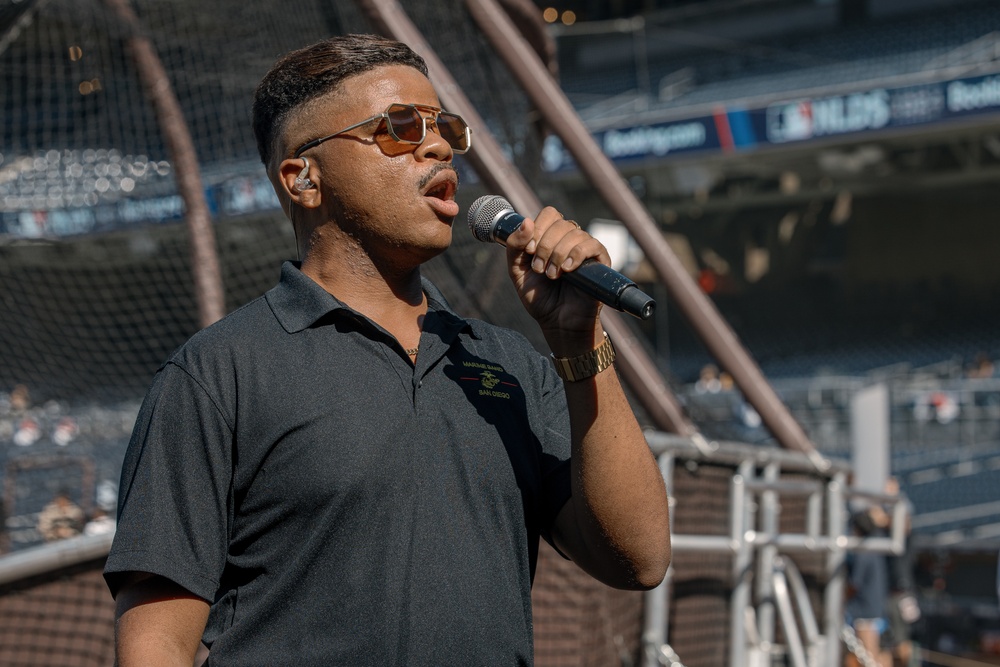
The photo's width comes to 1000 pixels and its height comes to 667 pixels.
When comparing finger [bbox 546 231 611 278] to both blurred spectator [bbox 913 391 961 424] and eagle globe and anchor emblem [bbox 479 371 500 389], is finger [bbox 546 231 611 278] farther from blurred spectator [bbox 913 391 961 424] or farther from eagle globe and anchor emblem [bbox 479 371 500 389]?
blurred spectator [bbox 913 391 961 424]

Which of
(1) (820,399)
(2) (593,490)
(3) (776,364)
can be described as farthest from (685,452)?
(3) (776,364)

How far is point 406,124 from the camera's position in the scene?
179cm

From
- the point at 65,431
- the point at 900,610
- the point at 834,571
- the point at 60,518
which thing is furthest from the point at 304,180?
the point at 65,431

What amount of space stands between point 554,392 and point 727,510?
8.50ft

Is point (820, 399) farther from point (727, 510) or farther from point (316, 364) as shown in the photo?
point (316, 364)

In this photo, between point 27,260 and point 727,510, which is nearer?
point 727,510

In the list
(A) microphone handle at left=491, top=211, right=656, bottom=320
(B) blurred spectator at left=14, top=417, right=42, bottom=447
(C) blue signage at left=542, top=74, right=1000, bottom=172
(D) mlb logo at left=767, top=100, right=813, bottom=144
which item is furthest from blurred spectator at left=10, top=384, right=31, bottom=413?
(A) microphone handle at left=491, top=211, right=656, bottom=320

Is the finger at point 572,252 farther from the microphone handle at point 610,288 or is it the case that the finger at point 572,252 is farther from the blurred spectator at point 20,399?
the blurred spectator at point 20,399

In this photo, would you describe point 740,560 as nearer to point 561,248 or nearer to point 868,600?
point 561,248

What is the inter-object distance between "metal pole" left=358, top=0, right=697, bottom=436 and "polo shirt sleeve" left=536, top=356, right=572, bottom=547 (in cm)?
210

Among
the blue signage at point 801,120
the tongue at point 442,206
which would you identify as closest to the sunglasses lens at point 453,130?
the tongue at point 442,206

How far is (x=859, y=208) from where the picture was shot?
2170 cm

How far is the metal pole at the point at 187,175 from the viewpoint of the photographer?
4688 mm

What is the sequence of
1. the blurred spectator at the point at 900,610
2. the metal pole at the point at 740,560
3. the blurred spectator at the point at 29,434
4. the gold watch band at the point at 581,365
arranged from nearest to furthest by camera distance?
the gold watch band at the point at 581,365 < the metal pole at the point at 740,560 < the blurred spectator at the point at 900,610 < the blurred spectator at the point at 29,434
